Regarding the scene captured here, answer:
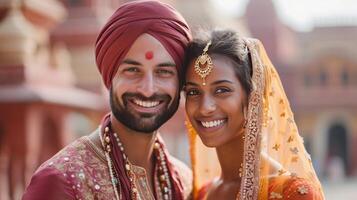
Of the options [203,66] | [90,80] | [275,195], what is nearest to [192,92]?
[203,66]

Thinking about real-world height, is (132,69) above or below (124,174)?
above

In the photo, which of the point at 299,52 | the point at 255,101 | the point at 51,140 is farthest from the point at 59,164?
the point at 299,52

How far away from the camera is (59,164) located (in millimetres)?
2820

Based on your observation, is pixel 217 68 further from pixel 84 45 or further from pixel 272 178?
pixel 84 45

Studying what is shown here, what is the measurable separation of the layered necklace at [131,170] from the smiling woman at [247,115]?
29 cm

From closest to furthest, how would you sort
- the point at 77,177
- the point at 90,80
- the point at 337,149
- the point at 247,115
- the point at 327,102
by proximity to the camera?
the point at 77,177 < the point at 247,115 < the point at 90,80 < the point at 327,102 < the point at 337,149

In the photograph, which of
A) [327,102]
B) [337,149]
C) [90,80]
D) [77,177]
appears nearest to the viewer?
[77,177]

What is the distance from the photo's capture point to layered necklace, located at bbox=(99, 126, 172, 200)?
2.94 metres

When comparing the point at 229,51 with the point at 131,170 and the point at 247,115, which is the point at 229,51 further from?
the point at 131,170

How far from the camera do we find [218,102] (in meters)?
2.98

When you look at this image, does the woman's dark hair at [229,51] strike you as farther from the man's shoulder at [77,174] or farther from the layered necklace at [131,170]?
the man's shoulder at [77,174]

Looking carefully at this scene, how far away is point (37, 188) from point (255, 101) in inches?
39.4

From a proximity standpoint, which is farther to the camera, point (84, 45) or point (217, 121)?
point (84, 45)

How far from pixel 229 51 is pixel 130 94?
477 mm
